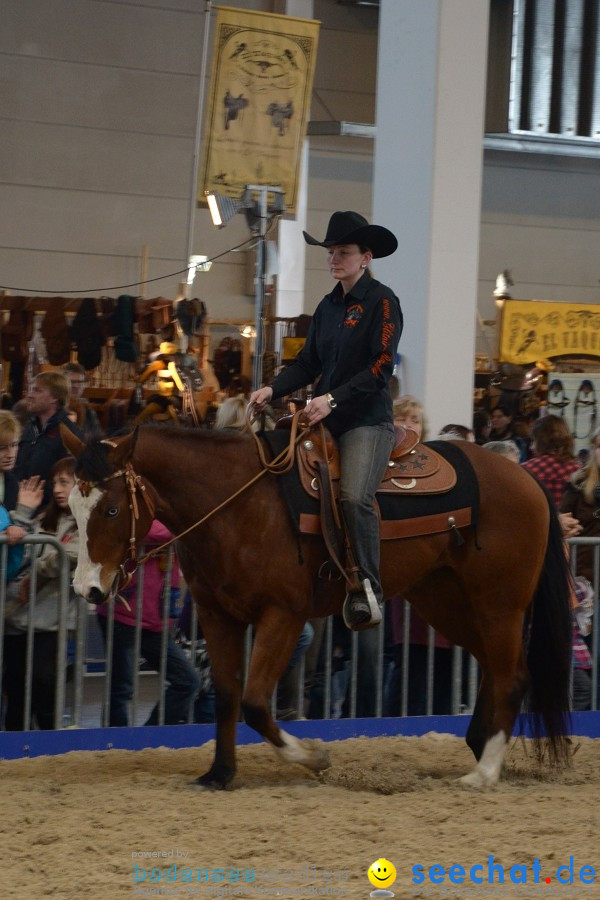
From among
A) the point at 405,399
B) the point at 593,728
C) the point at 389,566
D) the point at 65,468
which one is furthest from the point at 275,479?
the point at 593,728

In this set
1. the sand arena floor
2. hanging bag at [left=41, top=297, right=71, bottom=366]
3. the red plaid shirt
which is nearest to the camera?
the sand arena floor

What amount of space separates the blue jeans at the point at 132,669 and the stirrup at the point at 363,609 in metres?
1.19

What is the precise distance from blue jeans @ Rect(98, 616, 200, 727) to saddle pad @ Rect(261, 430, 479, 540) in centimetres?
123

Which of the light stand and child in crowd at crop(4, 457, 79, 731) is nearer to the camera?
child in crowd at crop(4, 457, 79, 731)

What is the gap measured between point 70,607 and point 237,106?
674cm

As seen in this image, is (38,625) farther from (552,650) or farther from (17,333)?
(17,333)

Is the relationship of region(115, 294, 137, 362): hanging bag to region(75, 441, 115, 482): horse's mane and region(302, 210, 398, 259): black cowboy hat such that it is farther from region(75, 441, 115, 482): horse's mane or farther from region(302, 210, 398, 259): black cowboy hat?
region(75, 441, 115, 482): horse's mane

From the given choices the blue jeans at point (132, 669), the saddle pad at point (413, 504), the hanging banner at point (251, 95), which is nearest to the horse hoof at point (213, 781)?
the blue jeans at point (132, 669)

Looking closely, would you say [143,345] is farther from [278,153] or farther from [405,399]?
[405,399]

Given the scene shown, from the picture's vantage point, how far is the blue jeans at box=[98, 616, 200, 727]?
19.0 feet

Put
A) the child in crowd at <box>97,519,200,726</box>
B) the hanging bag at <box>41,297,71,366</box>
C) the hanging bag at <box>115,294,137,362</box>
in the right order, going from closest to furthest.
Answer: the child in crowd at <box>97,519,200,726</box>
the hanging bag at <box>41,297,71,366</box>
the hanging bag at <box>115,294,137,362</box>

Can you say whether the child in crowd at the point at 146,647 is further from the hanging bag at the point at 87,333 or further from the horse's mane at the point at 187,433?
the hanging bag at the point at 87,333

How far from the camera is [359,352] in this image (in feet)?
16.9

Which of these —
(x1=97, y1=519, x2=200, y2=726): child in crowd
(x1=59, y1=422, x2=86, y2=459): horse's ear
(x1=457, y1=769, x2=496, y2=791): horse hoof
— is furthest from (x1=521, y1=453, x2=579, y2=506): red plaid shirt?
(x1=59, y1=422, x2=86, y2=459): horse's ear
